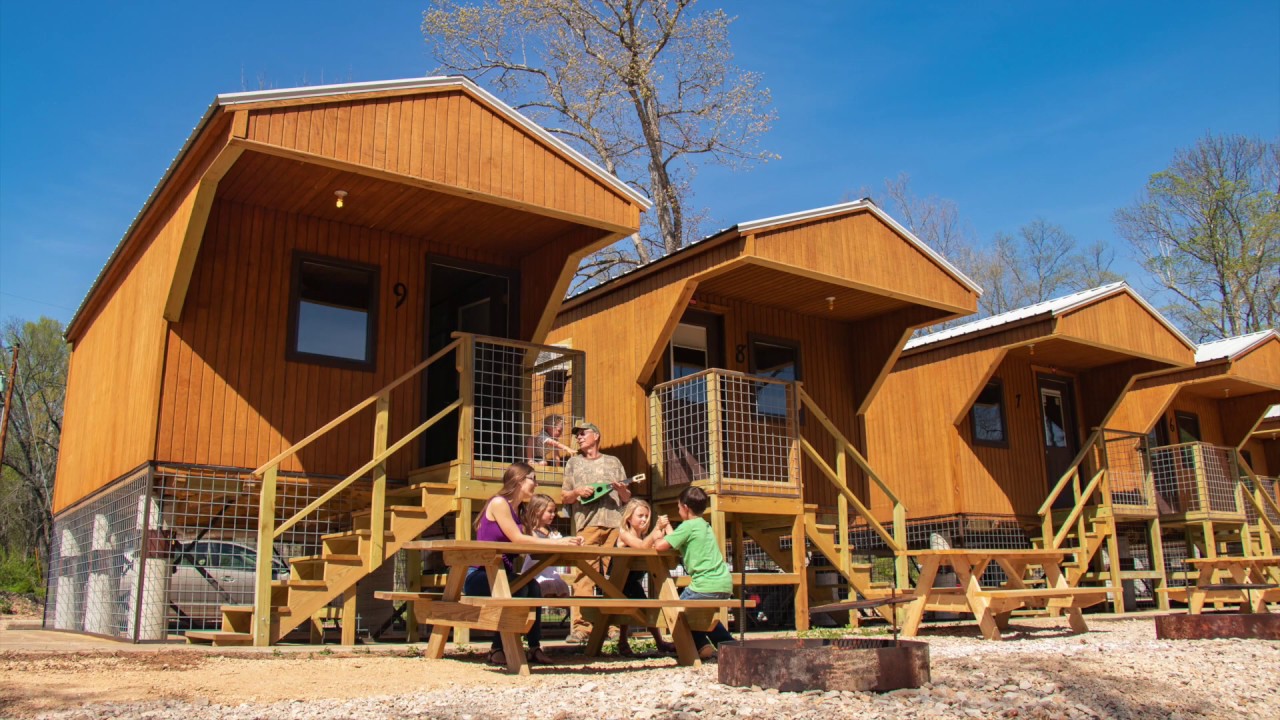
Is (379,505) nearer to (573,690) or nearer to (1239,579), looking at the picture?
(573,690)

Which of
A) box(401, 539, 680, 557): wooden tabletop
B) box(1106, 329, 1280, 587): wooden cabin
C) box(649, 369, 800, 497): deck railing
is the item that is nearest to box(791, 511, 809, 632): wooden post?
box(649, 369, 800, 497): deck railing

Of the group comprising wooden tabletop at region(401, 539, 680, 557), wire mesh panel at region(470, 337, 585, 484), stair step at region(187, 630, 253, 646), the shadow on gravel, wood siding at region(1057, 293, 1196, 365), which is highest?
wood siding at region(1057, 293, 1196, 365)

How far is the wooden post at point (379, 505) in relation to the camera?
9656mm

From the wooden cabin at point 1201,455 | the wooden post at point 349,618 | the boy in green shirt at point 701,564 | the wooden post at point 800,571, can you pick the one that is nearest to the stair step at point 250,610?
the wooden post at point 349,618

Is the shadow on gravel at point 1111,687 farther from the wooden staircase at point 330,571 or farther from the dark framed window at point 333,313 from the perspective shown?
the dark framed window at point 333,313

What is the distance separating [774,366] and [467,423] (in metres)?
5.96

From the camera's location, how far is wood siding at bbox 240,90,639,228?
9.12 meters

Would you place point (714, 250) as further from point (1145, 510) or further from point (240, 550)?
point (1145, 510)

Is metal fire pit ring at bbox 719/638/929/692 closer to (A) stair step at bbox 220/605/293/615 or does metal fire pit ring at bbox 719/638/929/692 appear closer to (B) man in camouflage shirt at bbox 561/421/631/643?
(B) man in camouflage shirt at bbox 561/421/631/643

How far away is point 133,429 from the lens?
10.9 meters

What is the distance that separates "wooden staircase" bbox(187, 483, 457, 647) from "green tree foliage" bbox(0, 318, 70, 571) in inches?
1136

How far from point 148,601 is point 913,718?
24.9 feet

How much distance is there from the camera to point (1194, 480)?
19.7 metres

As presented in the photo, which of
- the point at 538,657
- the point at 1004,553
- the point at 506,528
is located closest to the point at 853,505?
the point at 1004,553
